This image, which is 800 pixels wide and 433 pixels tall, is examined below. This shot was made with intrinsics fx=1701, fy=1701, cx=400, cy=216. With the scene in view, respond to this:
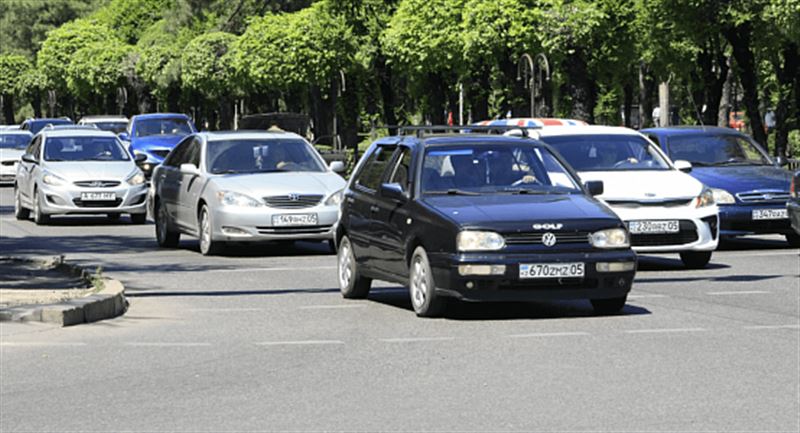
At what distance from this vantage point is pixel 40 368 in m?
11.0

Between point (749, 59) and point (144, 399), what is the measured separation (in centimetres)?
3559

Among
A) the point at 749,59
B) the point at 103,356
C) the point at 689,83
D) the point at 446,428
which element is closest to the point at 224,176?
the point at 103,356

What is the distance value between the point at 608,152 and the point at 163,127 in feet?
80.9

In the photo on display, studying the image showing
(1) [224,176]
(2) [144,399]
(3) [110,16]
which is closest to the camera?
(2) [144,399]

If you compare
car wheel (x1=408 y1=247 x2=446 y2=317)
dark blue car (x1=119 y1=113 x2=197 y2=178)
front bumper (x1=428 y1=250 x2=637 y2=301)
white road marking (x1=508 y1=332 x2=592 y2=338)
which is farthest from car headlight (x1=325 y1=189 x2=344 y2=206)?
dark blue car (x1=119 y1=113 x2=197 y2=178)

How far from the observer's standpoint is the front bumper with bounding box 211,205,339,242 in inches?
807

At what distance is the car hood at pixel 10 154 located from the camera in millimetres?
47375

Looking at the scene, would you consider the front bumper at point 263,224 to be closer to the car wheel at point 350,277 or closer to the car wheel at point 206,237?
the car wheel at point 206,237

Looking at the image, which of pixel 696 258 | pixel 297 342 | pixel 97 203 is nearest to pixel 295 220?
pixel 696 258

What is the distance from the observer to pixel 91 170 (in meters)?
27.7

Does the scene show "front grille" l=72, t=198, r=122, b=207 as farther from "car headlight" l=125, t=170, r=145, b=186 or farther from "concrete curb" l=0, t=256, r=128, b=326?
"concrete curb" l=0, t=256, r=128, b=326

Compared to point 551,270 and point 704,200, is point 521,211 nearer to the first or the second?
point 551,270

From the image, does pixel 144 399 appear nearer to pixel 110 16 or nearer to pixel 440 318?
pixel 440 318

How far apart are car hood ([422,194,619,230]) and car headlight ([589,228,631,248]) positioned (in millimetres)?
58
